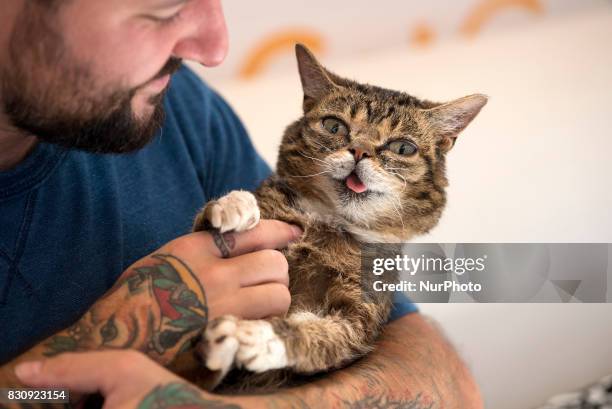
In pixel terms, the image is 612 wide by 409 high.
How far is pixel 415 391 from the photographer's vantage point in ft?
3.68

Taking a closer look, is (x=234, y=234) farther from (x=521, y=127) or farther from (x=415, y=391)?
(x=521, y=127)

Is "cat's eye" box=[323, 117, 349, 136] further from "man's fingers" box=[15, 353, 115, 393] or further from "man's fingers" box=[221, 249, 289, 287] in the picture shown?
"man's fingers" box=[15, 353, 115, 393]

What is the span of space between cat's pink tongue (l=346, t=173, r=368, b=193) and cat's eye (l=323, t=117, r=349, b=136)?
0.30 ft

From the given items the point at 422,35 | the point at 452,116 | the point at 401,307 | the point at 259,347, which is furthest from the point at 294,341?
the point at 422,35

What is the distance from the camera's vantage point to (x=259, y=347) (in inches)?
36.2

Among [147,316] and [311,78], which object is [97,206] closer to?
[147,316]

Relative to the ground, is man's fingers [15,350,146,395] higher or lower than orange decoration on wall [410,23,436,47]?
lower

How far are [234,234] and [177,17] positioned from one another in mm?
385

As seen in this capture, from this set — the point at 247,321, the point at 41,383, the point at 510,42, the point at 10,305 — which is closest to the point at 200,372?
the point at 247,321

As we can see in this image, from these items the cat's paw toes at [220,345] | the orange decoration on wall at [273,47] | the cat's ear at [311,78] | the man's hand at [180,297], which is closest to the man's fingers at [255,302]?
the man's hand at [180,297]

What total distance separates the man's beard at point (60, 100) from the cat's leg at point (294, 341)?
0.40 metres

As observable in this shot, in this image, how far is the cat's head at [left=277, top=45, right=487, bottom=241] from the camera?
1.14 meters

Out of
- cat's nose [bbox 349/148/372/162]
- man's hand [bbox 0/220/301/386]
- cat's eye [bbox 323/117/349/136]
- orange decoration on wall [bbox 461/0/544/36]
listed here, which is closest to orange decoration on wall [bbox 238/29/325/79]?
orange decoration on wall [bbox 461/0/544/36]

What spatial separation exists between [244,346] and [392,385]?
330 mm
